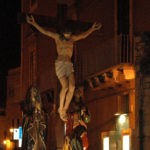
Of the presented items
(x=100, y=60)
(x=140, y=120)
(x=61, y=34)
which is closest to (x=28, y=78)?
(x=100, y=60)

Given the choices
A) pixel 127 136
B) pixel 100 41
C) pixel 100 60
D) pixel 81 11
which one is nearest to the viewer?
pixel 127 136

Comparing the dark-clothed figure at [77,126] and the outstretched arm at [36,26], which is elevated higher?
the outstretched arm at [36,26]

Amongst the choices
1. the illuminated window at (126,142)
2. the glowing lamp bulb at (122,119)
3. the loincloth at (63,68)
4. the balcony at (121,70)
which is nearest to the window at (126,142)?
the illuminated window at (126,142)

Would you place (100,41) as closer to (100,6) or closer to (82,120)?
(100,6)

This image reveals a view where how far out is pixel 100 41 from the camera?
21031mm

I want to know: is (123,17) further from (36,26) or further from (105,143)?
(36,26)

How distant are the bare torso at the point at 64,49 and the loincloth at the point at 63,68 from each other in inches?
5.5

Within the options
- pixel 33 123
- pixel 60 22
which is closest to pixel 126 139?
pixel 60 22

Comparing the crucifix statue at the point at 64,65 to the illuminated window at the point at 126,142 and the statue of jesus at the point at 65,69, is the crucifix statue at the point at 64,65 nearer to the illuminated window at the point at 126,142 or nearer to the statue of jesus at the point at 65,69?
the statue of jesus at the point at 65,69

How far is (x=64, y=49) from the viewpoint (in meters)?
11.5

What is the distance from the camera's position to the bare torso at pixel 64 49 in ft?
37.8

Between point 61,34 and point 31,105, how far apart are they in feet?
5.83

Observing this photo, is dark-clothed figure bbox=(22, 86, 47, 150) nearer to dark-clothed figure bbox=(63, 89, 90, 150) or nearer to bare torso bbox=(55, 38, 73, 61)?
dark-clothed figure bbox=(63, 89, 90, 150)

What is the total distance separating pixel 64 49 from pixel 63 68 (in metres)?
0.43
